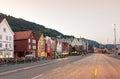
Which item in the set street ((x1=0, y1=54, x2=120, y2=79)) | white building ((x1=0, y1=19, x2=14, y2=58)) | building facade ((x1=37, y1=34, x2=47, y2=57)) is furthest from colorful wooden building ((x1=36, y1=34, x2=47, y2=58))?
street ((x1=0, y1=54, x2=120, y2=79))

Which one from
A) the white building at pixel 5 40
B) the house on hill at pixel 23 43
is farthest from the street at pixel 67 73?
the house on hill at pixel 23 43

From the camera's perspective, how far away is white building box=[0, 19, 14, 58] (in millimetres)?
83312

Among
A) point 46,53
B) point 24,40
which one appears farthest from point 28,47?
point 46,53

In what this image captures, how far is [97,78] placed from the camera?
2022 cm

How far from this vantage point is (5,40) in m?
85.4

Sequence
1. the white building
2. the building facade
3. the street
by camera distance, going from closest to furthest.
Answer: the street → the white building → the building facade

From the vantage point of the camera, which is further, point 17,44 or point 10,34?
point 17,44

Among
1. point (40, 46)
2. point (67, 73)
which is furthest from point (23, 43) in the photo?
point (67, 73)

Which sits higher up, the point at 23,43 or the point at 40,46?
the point at 23,43

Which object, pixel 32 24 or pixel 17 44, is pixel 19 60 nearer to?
pixel 17 44

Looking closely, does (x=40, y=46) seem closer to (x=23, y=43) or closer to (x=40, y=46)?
(x=40, y=46)

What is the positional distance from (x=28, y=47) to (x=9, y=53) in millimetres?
16219

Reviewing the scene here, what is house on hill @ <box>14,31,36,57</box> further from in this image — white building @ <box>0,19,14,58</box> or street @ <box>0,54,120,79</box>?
street @ <box>0,54,120,79</box>

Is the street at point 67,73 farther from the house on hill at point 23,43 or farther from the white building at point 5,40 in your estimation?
the house on hill at point 23,43
